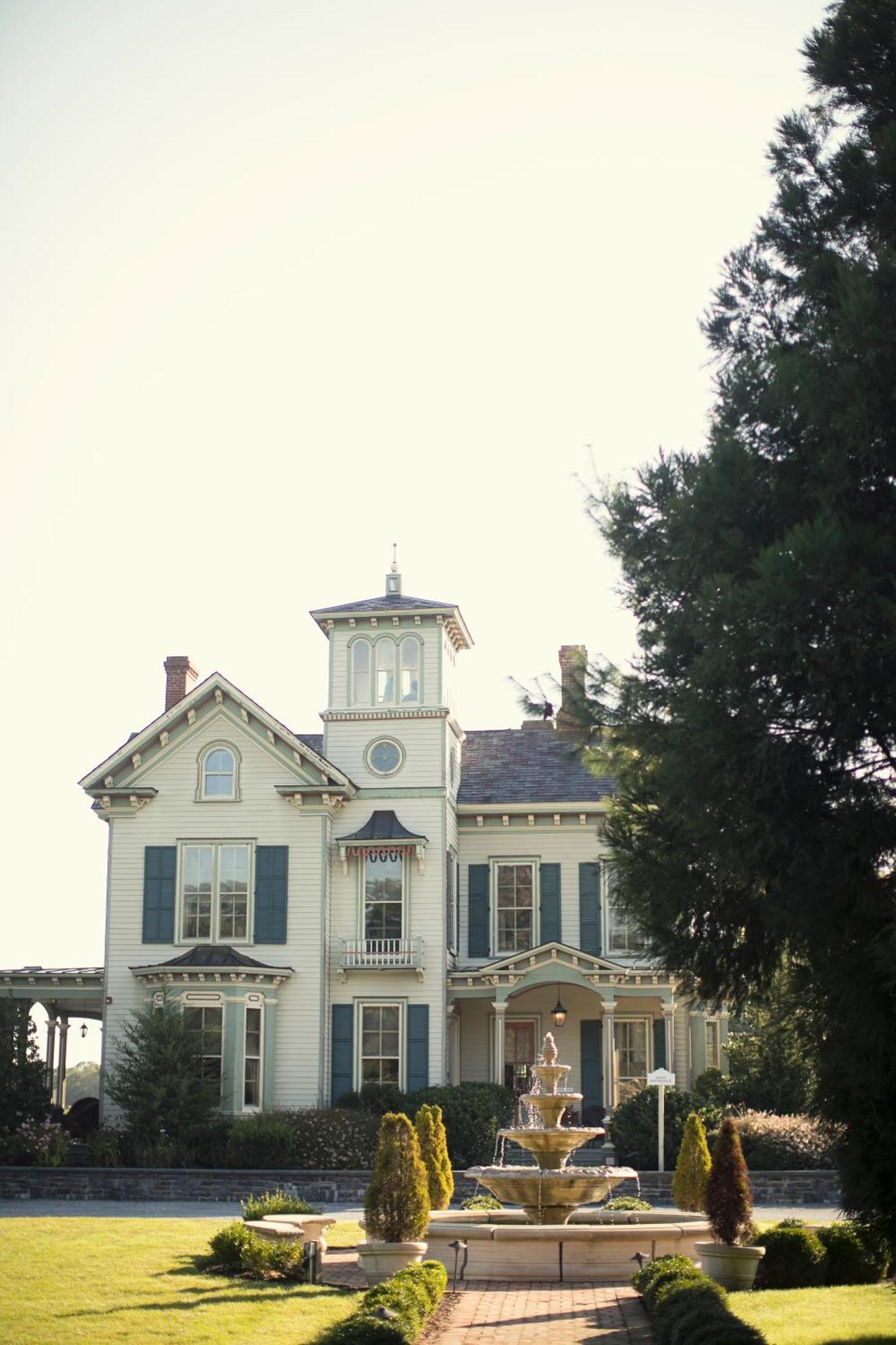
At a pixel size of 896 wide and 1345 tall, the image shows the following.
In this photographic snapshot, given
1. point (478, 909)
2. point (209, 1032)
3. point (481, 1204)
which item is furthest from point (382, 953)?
point (481, 1204)

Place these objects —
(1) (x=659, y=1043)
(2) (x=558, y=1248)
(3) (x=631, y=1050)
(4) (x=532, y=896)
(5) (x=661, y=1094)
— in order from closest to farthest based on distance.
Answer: (2) (x=558, y=1248) → (5) (x=661, y=1094) → (1) (x=659, y=1043) → (3) (x=631, y=1050) → (4) (x=532, y=896)

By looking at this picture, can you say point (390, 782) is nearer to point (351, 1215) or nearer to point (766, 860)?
point (351, 1215)

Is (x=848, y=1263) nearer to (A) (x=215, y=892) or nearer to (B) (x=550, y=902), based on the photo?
(B) (x=550, y=902)

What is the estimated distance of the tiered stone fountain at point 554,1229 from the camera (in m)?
16.4

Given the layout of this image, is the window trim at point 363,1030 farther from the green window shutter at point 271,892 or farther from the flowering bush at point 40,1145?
the flowering bush at point 40,1145

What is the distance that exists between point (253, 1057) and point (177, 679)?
9639 mm

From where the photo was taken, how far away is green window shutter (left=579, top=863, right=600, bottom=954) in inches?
1313

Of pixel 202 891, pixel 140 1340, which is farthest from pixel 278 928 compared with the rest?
pixel 140 1340

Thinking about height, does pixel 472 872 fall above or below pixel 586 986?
above

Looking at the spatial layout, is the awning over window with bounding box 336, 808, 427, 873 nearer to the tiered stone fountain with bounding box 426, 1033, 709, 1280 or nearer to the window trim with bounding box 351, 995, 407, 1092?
the window trim with bounding box 351, 995, 407, 1092

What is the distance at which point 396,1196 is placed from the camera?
15.0 meters

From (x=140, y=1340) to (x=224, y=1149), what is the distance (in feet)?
58.3

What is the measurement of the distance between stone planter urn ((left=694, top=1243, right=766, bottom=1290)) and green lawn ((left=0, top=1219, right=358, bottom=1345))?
3.58m

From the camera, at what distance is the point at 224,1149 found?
28922mm
